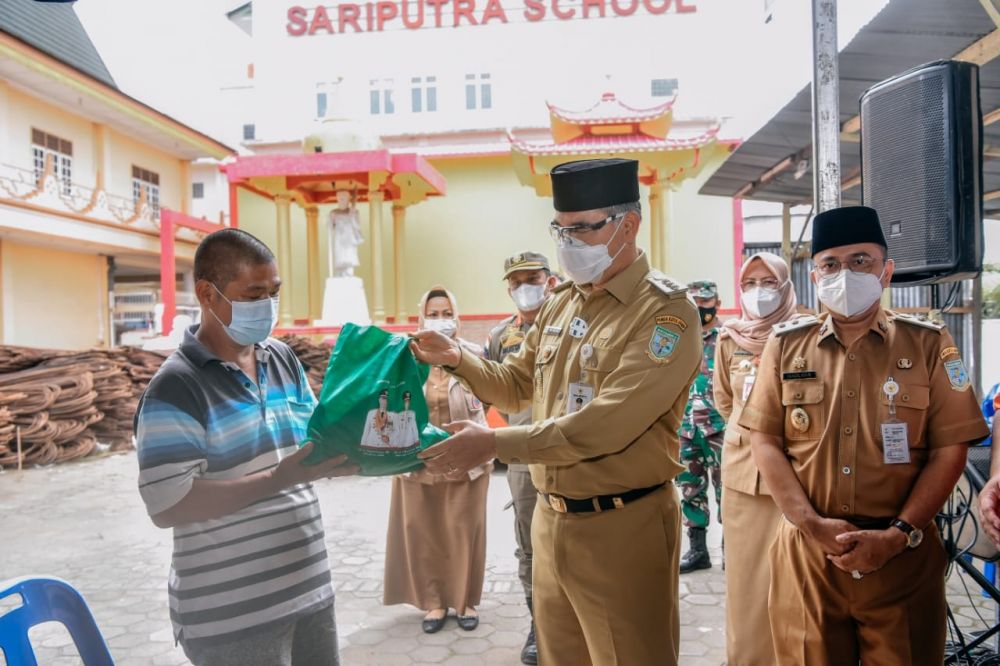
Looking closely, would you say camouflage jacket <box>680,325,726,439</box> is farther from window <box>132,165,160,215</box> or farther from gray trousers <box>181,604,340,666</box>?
window <box>132,165,160,215</box>

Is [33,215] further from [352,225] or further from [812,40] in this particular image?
[812,40]

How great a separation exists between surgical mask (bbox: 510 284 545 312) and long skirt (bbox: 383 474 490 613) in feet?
3.33

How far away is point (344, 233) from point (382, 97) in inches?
238

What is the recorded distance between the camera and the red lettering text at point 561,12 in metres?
16.5

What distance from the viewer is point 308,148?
1260 centimetres

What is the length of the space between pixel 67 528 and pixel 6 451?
3.13 metres

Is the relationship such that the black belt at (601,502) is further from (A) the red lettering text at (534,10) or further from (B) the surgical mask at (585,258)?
(A) the red lettering text at (534,10)

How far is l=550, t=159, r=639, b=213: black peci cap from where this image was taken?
208 centimetres

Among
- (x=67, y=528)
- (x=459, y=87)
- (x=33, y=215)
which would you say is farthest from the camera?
(x=459, y=87)

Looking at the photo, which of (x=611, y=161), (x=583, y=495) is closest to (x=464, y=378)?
(x=583, y=495)

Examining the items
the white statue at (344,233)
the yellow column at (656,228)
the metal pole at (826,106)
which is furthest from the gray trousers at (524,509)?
the white statue at (344,233)

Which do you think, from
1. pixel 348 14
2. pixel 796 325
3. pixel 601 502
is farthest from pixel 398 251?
pixel 601 502

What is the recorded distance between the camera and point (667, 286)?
6.88ft

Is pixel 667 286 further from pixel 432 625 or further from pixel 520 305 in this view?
pixel 432 625
